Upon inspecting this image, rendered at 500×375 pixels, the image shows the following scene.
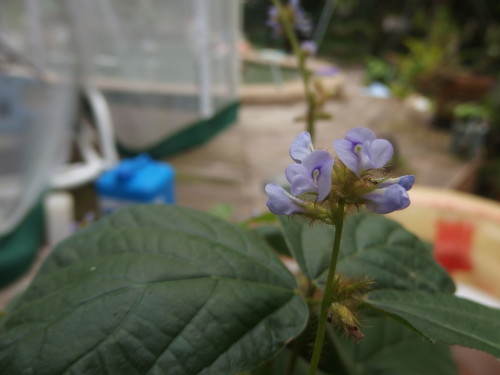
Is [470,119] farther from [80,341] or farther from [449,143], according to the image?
[80,341]

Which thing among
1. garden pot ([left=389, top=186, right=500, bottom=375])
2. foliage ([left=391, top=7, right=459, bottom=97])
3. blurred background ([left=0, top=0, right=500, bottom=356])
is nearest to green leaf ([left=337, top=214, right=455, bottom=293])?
blurred background ([left=0, top=0, right=500, bottom=356])

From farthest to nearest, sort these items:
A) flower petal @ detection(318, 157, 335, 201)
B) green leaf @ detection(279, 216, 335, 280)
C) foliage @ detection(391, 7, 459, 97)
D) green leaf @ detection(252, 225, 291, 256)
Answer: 1. foliage @ detection(391, 7, 459, 97)
2. green leaf @ detection(252, 225, 291, 256)
3. green leaf @ detection(279, 216, 335, 280)
4. flower petal @ detection(318, 157, 335, 201)

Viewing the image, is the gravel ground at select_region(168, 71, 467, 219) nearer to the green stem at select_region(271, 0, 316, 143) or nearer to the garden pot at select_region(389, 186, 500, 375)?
the garden pot at select_region(389, 186, 500, 375)

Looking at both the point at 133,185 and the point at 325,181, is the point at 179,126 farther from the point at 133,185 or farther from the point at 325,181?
the point at 325,181

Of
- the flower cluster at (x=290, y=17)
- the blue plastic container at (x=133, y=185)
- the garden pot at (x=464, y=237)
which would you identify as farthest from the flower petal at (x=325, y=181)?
the blue plastic container at (x=133, y=185)

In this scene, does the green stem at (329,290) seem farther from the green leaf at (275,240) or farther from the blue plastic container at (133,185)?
the blue plastic container at (133,185)

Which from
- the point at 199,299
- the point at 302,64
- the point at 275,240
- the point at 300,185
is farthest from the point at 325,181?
the point at 302,64

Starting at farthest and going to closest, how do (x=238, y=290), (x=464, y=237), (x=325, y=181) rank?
(x=464, y=237) → (x=238, y=290) → (x=325, y=181)
